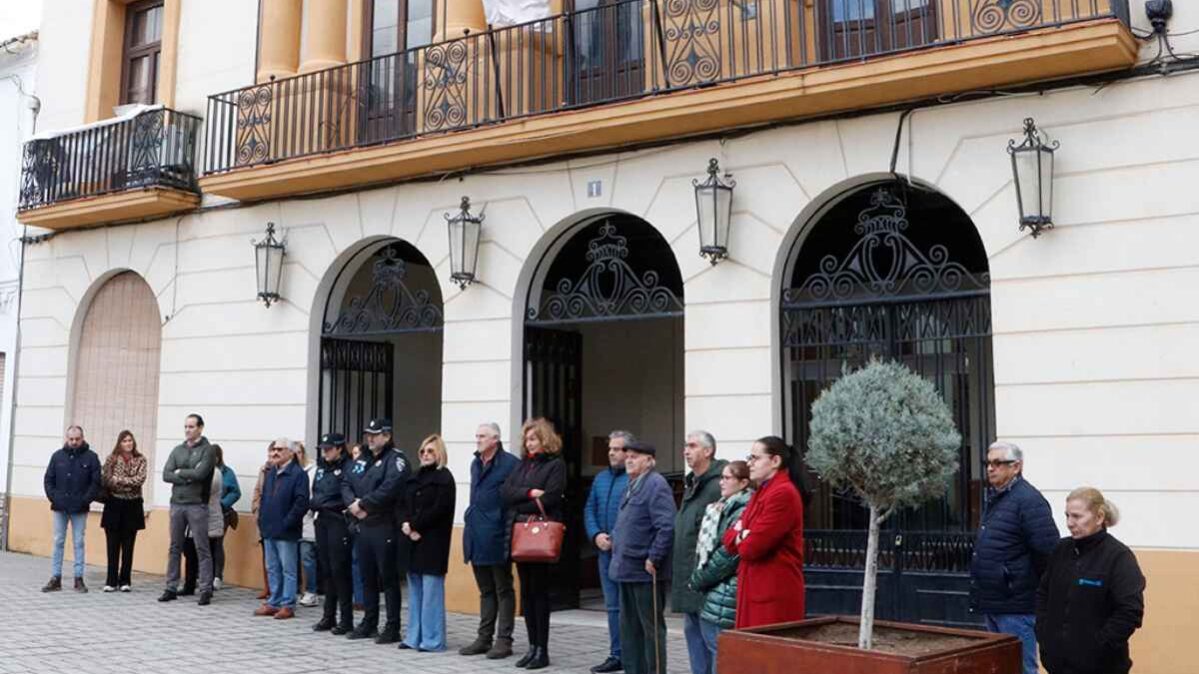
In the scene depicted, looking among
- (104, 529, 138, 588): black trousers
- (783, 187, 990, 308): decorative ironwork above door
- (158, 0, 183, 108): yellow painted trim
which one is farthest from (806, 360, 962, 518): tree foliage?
(158, 0, 183, 108): yellow painted trim

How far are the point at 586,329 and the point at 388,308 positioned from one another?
2900 millimetres

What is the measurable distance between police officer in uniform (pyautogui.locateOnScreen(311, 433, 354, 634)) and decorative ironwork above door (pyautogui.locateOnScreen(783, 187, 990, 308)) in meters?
4.24

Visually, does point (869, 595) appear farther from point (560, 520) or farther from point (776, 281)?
point (776, 281)

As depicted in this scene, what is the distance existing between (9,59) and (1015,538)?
15862mm

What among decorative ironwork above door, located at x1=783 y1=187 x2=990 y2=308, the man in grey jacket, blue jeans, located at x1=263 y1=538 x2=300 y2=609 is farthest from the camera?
the man in grey jacket

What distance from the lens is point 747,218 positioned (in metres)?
9.97

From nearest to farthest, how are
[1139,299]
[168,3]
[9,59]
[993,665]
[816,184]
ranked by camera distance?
[993,665] → [1139,299] → [816,184] → [168,3] → [9,59]

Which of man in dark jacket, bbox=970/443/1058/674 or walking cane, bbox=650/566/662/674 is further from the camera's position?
walking cane, bbox=650/566/662/674

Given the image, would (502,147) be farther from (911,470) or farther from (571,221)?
(911,470)

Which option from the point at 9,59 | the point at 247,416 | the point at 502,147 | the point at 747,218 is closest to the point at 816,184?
the point at 747,218

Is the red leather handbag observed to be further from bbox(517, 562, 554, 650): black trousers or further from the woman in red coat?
the woman in red coat

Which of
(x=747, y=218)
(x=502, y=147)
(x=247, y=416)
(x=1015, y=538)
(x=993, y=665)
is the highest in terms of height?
(x=502, y=147)

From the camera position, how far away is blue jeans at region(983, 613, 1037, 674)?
6.36 metres

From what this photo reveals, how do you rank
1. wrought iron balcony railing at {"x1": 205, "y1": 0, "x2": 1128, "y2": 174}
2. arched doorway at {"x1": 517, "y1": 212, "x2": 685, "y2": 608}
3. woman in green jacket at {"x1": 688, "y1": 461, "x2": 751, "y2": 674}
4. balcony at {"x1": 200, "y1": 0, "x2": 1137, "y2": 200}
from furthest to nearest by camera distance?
arched doorway at {"x1": 517, "y1": 212, "x2": 685, "y2": 608} < wrought iron balcony railing at {"x1": 205, "y1": 0, "x2": 1128, "y2": 174} < balcony at {"x1": 200, "y1": 0, "x2": 1137, "y2": 200} < woman in green jacket at {"x1": 688, "y1": 461, "x2": 751, "y2": 674}
